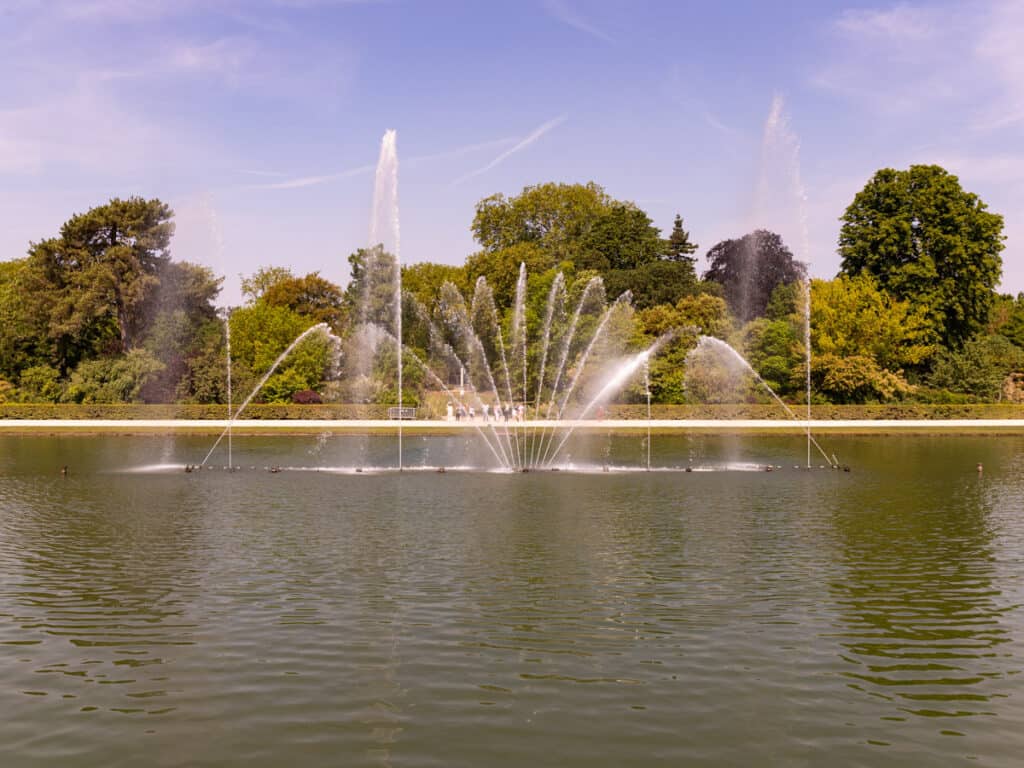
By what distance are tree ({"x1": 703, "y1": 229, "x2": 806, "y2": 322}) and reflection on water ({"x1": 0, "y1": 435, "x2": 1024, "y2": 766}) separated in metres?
81.0

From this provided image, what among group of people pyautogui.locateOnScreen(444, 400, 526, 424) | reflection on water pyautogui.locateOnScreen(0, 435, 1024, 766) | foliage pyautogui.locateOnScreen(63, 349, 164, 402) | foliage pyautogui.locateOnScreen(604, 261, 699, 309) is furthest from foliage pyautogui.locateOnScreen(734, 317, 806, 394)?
foliage pyautogui.locateOnScreen(63, 349, 164, 402)

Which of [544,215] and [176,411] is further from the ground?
[544,215]

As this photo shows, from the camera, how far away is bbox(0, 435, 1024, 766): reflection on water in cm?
1071

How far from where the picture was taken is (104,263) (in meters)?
81.2

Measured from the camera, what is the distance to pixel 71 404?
243 ft

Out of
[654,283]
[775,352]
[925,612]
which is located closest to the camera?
[925,612]

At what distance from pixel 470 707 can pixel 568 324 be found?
215 ft

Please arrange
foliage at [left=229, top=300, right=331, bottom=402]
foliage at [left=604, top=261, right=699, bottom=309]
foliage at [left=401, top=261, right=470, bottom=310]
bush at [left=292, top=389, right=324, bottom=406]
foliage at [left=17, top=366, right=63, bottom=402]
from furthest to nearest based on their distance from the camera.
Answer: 1. foliage at [left=401, top=261, right=470, bottom=310]
2. foliage at [left=604, top=261, right=699, bottom=309]
3. foliage at [left=17, top=366, right=63, bottom=402]
4. foliage at [left=229, top=300, right=331, bottom=402]
5. bush at [left=292, top=389, right=324, bottom=406]

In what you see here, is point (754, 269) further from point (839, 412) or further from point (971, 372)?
point (839, 412)

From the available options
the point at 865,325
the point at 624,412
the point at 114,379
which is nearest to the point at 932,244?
the point at 865,325

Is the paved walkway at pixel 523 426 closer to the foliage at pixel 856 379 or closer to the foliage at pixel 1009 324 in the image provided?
the foliage at pixel 856 379

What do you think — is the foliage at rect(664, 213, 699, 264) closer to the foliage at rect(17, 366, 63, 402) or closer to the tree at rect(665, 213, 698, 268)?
the tree at rect(665, 213, 698, 268)

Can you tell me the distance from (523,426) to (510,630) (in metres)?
49.1

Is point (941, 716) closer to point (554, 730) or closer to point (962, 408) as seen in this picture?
point (554, 730)
